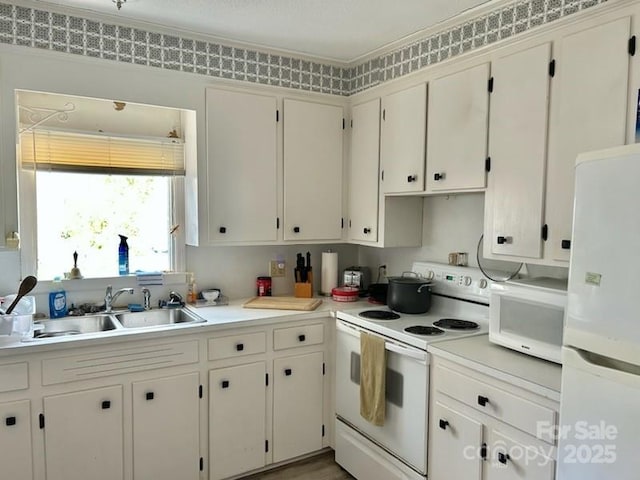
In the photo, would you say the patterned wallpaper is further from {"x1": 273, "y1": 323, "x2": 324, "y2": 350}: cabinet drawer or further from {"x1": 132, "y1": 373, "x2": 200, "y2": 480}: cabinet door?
{"x1": 132, "y1": 373, "x2": 200, "y2": 480}: cabinet door

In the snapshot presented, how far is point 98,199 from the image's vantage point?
288cm

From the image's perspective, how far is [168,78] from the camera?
2.67 metres

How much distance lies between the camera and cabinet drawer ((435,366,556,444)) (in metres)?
1.68

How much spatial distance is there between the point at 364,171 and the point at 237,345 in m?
1.41

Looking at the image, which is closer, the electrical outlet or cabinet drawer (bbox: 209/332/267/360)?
cabinet drawer (bbox: 209/332/267/360)

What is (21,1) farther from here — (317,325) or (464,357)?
(464,357)

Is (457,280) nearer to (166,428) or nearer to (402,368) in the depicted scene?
(402,368)

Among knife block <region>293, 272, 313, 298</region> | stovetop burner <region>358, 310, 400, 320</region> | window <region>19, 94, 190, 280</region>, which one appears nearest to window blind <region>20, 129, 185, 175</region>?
window <region>19, 94, 190, 280</region>

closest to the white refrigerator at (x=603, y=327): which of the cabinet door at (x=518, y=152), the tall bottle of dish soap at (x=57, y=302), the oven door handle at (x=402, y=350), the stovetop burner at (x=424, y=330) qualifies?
the cabinet door at (x=518, y=152)

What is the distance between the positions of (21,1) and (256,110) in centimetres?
129

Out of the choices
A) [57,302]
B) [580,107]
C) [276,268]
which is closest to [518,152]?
[580,107]

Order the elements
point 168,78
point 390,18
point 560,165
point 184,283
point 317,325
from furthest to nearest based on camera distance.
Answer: point 184,283 → point 317,325 → point 168,78 → point 390,18 → point 560,165

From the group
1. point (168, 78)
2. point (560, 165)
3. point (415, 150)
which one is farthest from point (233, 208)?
point (560, 165)

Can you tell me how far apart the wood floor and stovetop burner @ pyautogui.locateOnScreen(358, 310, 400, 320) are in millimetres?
960
